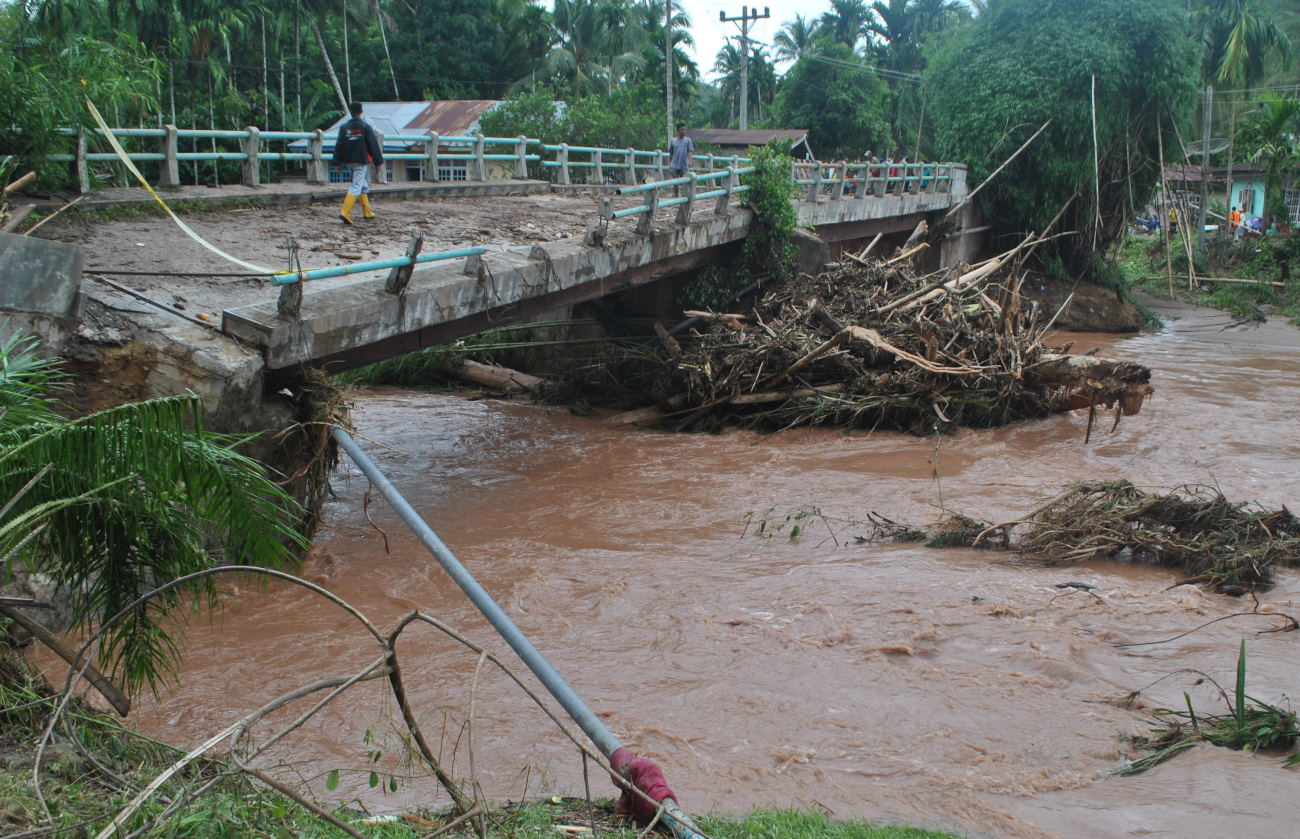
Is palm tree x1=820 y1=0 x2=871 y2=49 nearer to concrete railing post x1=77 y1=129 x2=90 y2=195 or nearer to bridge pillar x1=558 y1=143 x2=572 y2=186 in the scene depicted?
bridge pillar x1=558 y1=143 x2=572 y2=186

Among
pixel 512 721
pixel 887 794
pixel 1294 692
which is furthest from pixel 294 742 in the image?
pixel 1294 692

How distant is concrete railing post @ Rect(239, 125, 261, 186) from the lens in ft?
45.3

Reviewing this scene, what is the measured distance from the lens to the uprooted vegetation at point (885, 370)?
13.5 m

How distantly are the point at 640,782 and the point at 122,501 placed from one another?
83.2 inches

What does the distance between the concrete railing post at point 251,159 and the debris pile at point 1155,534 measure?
10.1 meters

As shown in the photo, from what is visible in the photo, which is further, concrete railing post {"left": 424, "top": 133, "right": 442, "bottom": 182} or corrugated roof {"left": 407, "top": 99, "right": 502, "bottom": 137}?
corrugated roof {"left": 407, "top": 99, "right": 502, "bottom": 137}

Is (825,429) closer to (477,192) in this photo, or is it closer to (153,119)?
(477,192)

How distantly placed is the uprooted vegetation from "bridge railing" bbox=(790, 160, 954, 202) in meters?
3.96

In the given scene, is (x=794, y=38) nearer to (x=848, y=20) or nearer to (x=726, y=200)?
(x=848, y=20)

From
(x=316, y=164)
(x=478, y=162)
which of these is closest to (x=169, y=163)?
(x=316, y=164)

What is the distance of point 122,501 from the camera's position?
3.64 metres

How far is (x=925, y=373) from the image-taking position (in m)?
13.6

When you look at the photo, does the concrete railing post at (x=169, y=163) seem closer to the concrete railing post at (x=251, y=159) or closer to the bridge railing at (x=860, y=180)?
the concrete railing post at (x=251, y=159)

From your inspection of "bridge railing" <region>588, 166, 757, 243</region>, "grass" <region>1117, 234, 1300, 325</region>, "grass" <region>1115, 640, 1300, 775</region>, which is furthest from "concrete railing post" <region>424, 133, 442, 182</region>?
"grass" <region>1117, 234, 1300, 325</region>
